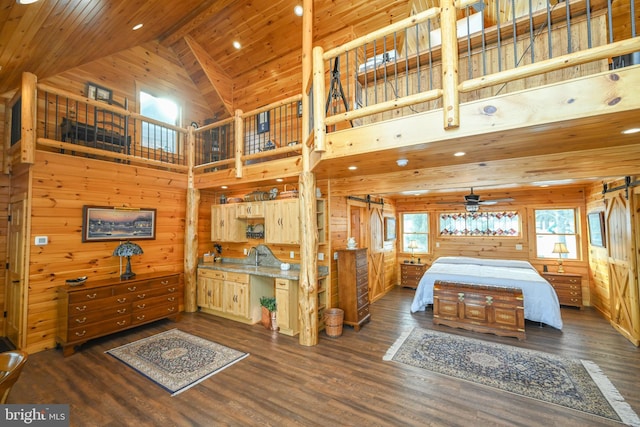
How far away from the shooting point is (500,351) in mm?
3805

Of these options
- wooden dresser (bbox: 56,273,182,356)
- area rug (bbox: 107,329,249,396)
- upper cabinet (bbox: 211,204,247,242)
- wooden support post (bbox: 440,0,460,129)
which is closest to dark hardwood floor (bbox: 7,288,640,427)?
area rug (bbox: 107,329,249,396)

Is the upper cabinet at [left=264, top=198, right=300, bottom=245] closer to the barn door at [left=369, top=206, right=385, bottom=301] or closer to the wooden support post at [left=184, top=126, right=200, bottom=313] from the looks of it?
the wooden support post at [left=184, top=126, right=200, bottom=313]

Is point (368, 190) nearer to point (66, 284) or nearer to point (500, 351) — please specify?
point (500, 351)

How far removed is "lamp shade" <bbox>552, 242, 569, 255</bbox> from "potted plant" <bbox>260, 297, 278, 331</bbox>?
601 cm

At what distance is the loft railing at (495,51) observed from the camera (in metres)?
2.13

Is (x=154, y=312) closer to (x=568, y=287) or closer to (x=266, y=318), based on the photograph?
(x=266, y=318)

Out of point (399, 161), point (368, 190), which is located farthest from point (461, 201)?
point (399, 161)

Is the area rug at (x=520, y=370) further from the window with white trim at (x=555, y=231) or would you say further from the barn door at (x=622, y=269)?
the window with white trim at (x=555, y=231)

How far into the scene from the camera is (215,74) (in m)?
6.68

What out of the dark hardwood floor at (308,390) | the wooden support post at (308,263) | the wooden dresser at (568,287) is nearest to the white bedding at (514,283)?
the dark hardwood floor at (308,390)

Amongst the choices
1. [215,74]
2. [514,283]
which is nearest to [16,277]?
[215,74]

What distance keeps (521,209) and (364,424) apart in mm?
6500

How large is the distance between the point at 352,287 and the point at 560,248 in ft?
15.7

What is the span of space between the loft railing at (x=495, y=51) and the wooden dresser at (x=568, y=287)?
178 inches
